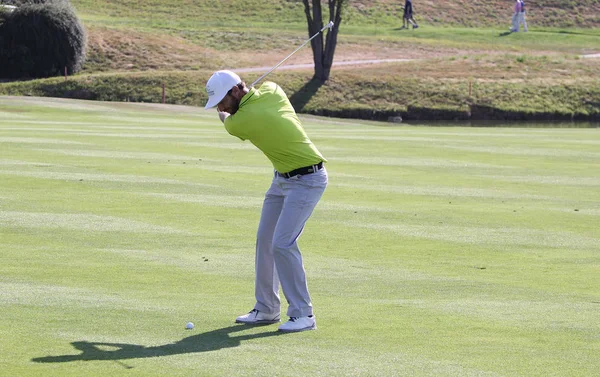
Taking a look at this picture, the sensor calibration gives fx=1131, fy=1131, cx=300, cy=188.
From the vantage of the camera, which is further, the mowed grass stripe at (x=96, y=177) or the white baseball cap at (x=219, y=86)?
the mowed grass stripe at (x=96, y=177)

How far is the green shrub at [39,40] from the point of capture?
5100 cm

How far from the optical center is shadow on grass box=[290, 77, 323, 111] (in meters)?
47.0

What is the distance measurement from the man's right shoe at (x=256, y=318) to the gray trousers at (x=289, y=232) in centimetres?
9

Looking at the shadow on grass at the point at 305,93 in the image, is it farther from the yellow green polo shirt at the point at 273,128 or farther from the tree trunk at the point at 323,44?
the yellow green polo shirt at the point at 273,128

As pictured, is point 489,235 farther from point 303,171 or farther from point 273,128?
point 273,128

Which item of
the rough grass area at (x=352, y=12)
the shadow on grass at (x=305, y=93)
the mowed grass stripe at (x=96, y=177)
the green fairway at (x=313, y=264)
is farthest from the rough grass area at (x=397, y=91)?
the mowed grass stripe at (x=96, y=177)

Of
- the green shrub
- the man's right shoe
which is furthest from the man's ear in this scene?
the green shrub

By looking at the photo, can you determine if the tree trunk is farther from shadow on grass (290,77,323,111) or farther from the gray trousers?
the gray trousers

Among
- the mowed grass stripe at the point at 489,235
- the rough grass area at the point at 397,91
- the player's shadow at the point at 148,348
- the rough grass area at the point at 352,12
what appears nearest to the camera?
the player's shadow at the point at 148,348

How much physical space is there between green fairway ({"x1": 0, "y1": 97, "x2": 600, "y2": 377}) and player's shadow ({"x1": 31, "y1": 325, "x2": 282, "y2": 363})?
0.02 metres

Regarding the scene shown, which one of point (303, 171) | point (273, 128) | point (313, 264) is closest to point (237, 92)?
point (273, 128)

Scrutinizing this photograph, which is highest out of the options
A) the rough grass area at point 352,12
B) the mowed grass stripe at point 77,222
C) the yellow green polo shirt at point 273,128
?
the yellow green polo shirt at point 273,128

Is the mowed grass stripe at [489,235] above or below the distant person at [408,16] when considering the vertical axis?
above

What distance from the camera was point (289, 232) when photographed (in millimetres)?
8578
